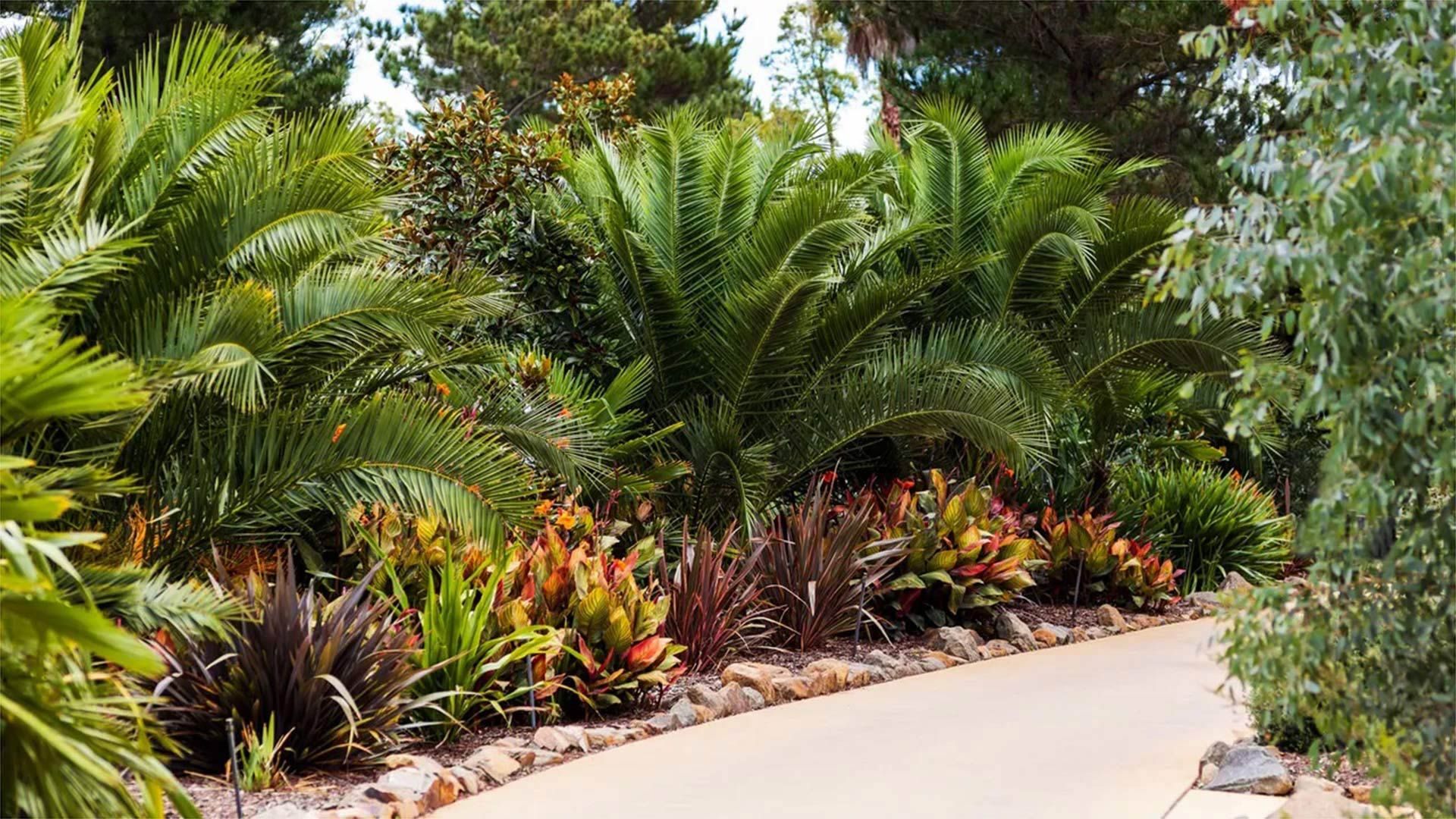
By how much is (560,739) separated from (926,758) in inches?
61.1

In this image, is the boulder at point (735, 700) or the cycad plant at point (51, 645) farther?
the boulder at point (735, 700)

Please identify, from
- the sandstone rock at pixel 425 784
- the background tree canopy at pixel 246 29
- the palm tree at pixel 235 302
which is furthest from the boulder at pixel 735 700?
the background tree canopy at pixel 246 29

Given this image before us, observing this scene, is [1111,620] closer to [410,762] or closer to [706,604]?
[706,604]

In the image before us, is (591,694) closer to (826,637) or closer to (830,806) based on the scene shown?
(830,806)

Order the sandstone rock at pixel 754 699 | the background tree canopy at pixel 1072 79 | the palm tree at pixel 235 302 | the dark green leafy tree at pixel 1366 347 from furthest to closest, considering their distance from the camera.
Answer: the background tree canopy at pixel 1072 79
the sandstone rock at pixel 754 699
the palm tree at pixel 235 302
the dark green leafy tree at pixel 1366 347

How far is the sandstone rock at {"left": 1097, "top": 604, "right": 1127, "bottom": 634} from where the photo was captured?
1061 centimetres

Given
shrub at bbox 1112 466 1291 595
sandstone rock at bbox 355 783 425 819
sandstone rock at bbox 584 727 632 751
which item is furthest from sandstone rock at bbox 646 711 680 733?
shrub at bbox 1112 466 1291 595

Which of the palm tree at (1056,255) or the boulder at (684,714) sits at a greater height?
the palm tree at (1056,255)

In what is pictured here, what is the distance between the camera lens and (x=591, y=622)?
7.03 m

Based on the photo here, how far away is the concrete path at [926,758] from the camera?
5.43 metres

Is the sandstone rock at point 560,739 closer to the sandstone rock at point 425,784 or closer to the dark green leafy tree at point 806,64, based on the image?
the sandstone rock at point 425,784

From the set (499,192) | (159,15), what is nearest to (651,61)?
(159,15)

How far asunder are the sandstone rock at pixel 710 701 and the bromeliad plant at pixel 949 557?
2455 millimetres

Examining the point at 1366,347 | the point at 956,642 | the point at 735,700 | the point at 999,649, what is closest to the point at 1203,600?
the point at 999,649
